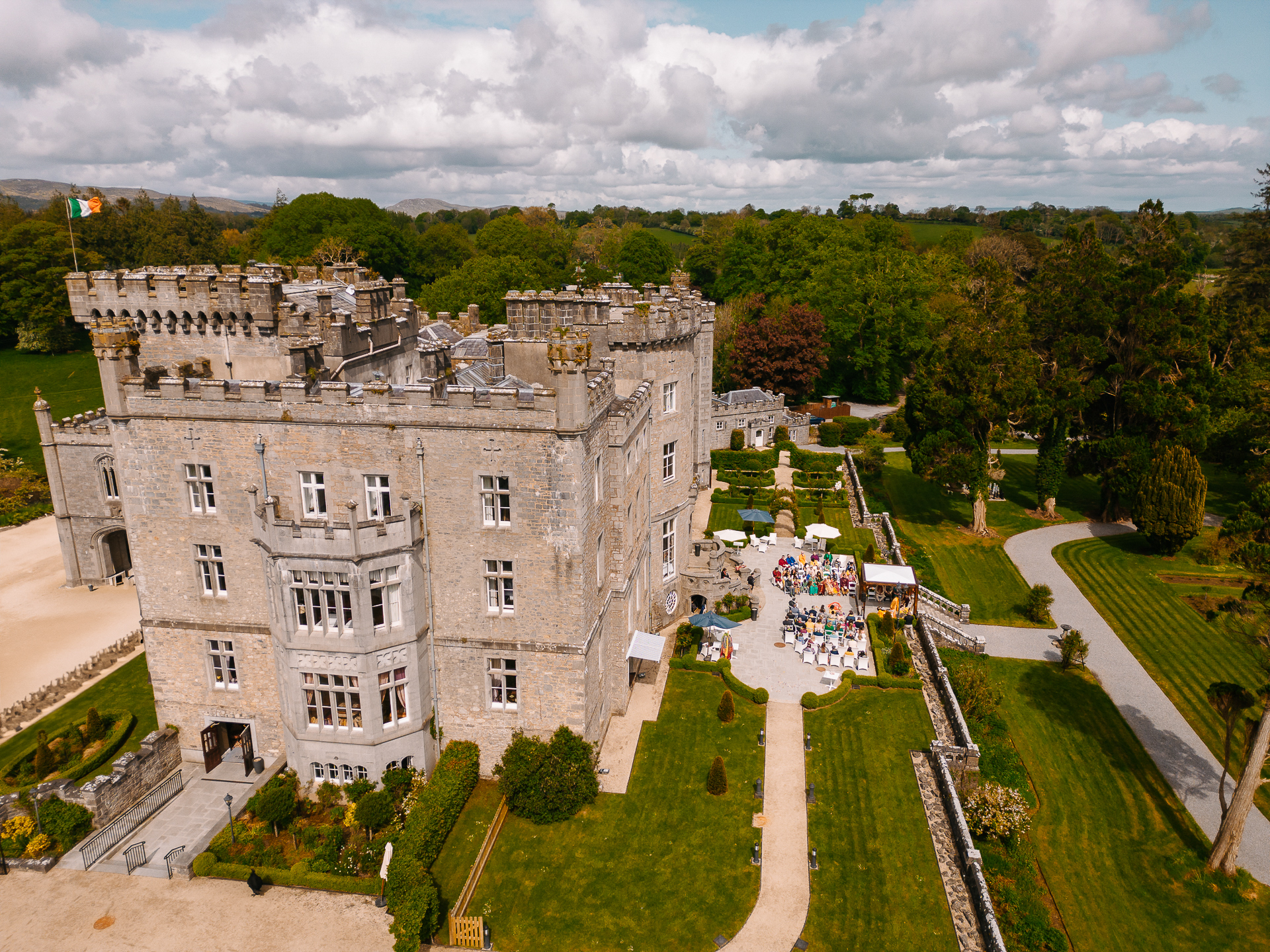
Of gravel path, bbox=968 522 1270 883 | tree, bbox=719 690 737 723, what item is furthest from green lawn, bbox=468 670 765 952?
gravel path, bbox=968 522 1270 883

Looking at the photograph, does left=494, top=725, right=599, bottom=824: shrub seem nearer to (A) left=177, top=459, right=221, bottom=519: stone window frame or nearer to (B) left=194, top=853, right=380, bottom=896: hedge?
(B) left=194, top=853, right=380, bottom=896: hedge

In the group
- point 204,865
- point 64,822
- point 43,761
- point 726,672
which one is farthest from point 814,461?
point 64,822

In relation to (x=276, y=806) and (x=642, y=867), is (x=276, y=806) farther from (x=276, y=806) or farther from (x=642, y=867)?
(x=642, y=867)

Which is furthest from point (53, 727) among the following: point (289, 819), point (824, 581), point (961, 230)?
point (961, 230)

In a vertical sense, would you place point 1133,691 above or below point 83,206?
below

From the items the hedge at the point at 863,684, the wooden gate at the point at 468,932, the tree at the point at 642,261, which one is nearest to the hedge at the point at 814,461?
the hedge at the point at 863,684
